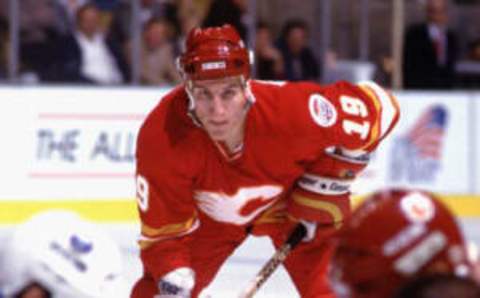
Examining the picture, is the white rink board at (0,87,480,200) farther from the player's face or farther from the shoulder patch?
the player's face

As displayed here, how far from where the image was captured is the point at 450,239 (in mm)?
1723

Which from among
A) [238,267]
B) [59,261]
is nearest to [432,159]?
[238,267]

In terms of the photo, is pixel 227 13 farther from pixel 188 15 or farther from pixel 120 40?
pixel 120 40

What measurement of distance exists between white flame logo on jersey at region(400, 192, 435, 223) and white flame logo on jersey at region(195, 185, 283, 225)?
83.3 inches

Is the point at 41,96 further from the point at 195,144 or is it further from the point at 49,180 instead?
the point at 195,144

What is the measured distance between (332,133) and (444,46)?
20.8 feet

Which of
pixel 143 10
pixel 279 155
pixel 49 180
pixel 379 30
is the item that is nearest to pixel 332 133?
pixel 279 155

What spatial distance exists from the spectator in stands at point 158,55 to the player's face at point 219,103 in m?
5.42

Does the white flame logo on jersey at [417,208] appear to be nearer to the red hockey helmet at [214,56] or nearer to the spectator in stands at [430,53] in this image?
the red hockey helmet at [214,56]

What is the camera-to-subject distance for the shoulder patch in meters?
3.83

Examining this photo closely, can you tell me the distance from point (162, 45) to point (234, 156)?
5.34m

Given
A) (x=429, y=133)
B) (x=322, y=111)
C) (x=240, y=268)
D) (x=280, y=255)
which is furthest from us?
(x=429, y=133)

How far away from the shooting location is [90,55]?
8.88m

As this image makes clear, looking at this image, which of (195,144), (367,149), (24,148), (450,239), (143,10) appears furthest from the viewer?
(143,10)
